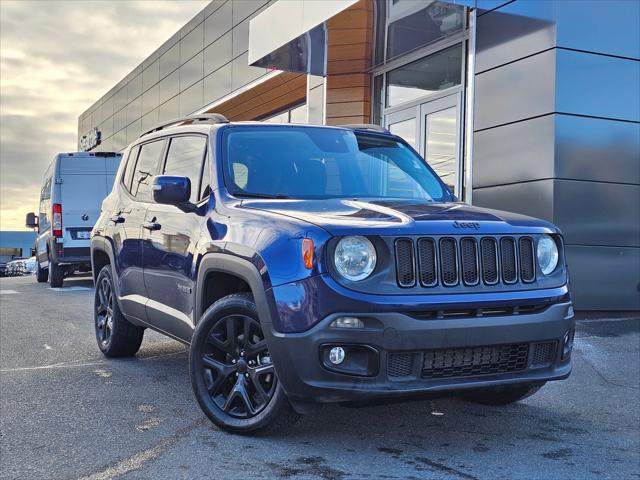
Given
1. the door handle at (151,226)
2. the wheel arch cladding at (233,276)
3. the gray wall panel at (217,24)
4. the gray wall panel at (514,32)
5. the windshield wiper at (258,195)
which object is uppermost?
the gray wall panel at (217,24)

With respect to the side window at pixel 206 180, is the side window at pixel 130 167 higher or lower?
higher

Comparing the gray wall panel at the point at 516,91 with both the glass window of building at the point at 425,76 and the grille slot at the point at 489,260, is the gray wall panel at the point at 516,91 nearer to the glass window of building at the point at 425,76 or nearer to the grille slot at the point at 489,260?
the glass window of building at the point at 425,76

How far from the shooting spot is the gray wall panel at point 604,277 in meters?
10.4

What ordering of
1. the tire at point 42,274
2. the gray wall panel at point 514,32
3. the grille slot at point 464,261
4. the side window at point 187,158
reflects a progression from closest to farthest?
the grille slot at point 464,261 < the side window at point 187,158 < the gray wall panel at point 514,32 < the tire at point 42,274

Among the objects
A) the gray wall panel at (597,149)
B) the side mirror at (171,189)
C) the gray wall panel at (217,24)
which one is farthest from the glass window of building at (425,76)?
the gray wall panel at (217,24)

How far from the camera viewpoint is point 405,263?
3.74m

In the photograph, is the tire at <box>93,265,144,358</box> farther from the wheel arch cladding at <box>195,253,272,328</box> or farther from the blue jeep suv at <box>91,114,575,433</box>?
the wheel arch cladding at <box>195,253,272,328</box>

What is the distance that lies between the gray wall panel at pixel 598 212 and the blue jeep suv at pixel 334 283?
5.62 m

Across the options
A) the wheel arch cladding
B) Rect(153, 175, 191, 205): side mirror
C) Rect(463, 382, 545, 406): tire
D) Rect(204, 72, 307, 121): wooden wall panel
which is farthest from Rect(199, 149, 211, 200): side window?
Rect(204, 72, 307, 121): wooden wall panel

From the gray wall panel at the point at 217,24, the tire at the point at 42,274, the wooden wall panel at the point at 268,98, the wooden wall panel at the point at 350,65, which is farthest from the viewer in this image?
the gray wall panel at the point at 217,24

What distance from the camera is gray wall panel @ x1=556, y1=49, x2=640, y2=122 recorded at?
10.4 meters

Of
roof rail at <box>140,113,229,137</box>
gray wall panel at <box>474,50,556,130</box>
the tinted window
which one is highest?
gray wall panel at <box>474,50,556,130</box>

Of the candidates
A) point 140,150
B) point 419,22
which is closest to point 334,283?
point 140,150

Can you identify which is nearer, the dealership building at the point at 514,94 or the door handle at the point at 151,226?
the door handle at the point at 151,226
